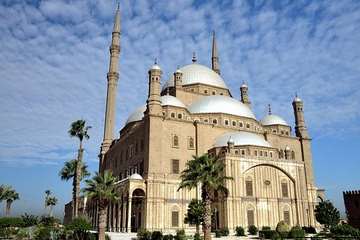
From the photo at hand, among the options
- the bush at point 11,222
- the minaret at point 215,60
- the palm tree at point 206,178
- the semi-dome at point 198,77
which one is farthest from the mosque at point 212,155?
the minaret at point 215,60

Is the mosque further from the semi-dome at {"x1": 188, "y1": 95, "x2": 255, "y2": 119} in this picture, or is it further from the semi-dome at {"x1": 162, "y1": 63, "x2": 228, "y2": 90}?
the semi-dome at {"x1": 162, "y1": 63, "x2": 228, "y2": 90}

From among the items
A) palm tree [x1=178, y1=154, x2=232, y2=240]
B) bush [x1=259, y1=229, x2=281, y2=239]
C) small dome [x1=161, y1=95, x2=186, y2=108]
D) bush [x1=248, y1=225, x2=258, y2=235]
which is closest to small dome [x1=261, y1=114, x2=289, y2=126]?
small dome [x1=161, y1=95, x2=186, y2=108]

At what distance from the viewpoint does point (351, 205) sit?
3981 cm

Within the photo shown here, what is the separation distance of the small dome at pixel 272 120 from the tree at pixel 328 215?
19.2 meters

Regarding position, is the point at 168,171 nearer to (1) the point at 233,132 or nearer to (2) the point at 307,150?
(1) the point at 233,132

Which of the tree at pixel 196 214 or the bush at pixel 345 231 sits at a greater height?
the tree at pixel 196 214

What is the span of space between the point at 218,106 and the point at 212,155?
10.3 meters

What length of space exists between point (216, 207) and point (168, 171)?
6402 mm

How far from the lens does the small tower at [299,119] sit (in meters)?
50.1

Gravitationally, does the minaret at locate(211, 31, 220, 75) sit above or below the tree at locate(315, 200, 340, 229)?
above

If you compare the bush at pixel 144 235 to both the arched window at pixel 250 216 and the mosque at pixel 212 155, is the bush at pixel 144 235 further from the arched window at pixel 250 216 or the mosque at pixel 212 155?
the arched window at pixel 250 216

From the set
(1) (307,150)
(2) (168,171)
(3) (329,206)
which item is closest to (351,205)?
(3) (329,206)

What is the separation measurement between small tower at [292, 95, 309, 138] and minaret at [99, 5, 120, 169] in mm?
26789

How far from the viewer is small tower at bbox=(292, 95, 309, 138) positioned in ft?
164
